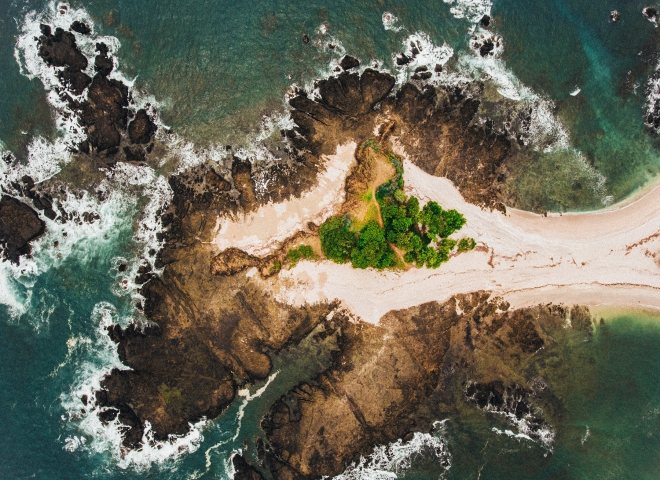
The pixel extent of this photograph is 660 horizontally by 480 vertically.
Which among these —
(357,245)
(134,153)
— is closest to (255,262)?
(357,245)

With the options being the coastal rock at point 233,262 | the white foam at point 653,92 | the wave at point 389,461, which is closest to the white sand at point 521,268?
the coastal rock at point 233,262

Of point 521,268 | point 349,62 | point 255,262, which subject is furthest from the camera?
point 349,62

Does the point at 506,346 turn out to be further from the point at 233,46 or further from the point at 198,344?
the point at 233,46

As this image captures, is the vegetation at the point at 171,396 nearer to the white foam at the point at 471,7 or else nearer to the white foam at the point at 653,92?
the white foam at the point at 471,7

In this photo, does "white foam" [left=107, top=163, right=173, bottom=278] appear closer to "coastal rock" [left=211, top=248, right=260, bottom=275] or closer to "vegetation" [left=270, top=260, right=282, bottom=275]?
"coastal rock" [left=211, top=248, right=260, bottom=275]

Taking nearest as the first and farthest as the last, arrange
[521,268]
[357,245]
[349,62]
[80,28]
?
1. [357,245]
2. [521,268]
3. [349,62]
4. [80,28]

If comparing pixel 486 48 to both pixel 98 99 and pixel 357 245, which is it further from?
pixel 98 99

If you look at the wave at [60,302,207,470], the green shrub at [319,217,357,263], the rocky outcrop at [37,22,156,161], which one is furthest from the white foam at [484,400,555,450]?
the rocky outcrop at [37,22,156,161]

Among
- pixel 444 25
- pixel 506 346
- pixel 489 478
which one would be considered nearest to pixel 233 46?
pixel 444 25
